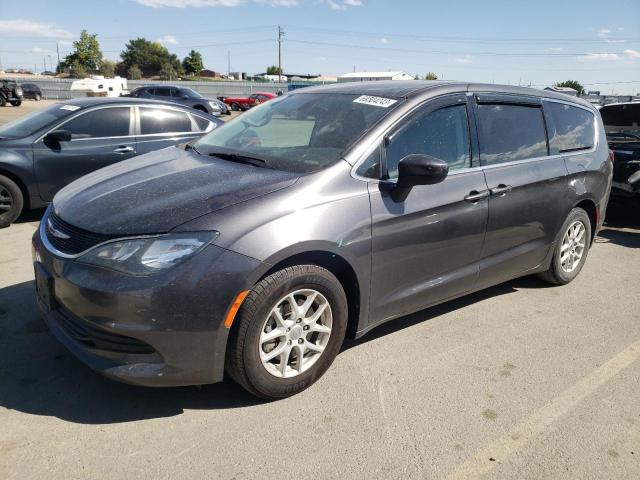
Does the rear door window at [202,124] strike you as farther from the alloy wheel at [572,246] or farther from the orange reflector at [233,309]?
the orange reflector at [233,309]

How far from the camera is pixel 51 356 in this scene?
316cm

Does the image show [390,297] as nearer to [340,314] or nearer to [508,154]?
[340,314]

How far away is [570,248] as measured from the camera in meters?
4.68

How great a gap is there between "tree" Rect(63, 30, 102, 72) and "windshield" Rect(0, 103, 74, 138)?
79.1m

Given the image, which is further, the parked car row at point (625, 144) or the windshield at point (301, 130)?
the parked car row at point (625, 144)

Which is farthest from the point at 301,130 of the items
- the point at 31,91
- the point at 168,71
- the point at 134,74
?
the point at 168,71

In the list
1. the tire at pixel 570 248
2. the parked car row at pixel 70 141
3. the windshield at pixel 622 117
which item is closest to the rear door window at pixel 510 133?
Answer: the tire at pixel 570 248

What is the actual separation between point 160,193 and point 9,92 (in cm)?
3424

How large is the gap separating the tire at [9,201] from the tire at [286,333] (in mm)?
4613

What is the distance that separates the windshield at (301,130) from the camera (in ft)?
10.3

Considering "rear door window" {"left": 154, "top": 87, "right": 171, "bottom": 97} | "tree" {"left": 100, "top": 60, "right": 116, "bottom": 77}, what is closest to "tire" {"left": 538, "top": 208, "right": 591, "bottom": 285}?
"rear door window" {"left": 154, "top": 87, "right": 171, "bottom": 97}

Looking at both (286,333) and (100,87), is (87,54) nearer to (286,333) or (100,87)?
(100,87)

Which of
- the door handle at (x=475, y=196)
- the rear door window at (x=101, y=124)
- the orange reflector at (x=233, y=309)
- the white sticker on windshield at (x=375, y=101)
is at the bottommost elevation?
the orange reflector at (x=233, y=309)

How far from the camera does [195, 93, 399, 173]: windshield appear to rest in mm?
3129
